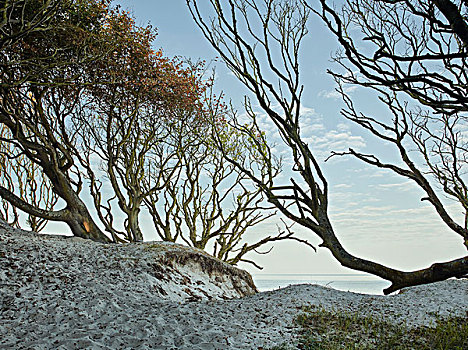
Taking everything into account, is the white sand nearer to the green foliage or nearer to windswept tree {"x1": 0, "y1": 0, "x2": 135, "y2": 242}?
the green foliage

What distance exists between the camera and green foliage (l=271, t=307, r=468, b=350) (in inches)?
134

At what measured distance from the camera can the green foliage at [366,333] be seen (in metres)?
3.42

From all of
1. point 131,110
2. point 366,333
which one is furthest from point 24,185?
point 366,333

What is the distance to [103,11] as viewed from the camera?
25.2 ft

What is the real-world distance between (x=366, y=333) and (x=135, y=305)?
2.54 meters

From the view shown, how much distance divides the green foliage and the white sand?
16 cm

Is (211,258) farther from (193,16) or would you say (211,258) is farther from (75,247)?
(193,16)

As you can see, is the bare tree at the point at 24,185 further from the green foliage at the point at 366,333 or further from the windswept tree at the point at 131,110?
the green foliage at the point at 366,333

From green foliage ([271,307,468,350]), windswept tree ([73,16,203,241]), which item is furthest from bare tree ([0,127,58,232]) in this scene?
green foliage ([271,307,468,350])

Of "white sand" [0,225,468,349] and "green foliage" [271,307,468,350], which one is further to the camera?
"green foliage" [271,307,468,350]

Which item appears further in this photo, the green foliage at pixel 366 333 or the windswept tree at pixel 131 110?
the windswept tree at pixel 131 110

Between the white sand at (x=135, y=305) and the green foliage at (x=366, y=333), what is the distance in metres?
0.16

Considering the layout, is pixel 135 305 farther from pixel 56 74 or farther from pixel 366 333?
pixel 56 74

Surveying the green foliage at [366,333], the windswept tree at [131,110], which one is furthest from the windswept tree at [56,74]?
the green foliage at [366,333]
